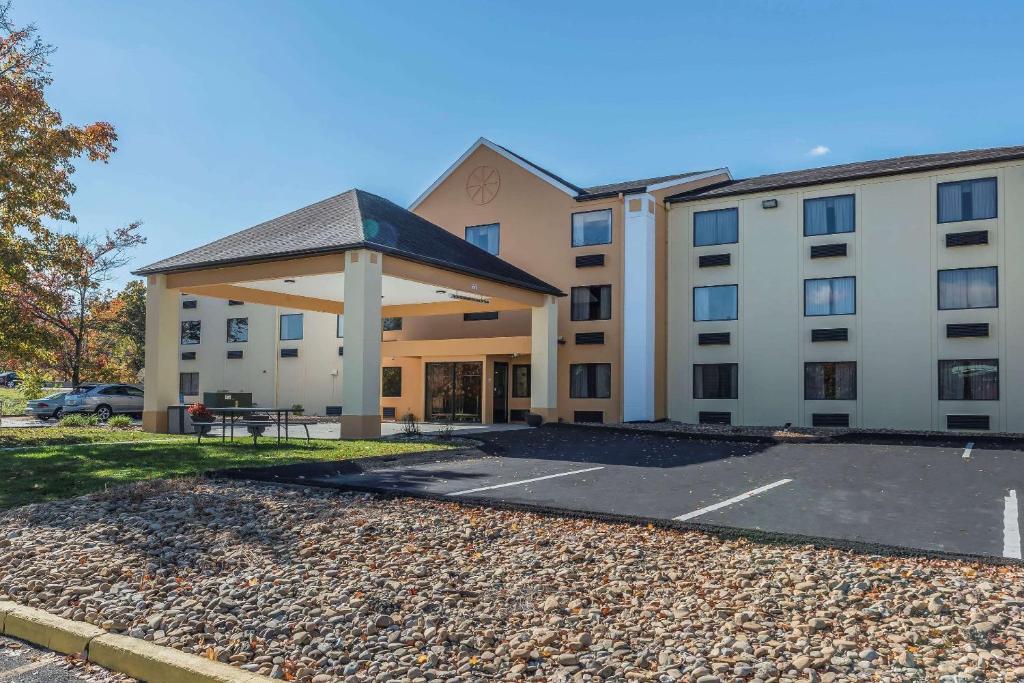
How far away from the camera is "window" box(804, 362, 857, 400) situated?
23.5 m

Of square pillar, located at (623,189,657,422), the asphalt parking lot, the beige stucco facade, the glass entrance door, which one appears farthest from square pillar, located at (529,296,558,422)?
the asphalt parking lot

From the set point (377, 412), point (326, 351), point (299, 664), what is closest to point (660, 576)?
point (299, 664)

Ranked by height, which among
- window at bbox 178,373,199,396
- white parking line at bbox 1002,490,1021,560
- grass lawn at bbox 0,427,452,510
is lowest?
white parking line at bbox 1002,490,1021,560

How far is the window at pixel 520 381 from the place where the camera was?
1108 inches

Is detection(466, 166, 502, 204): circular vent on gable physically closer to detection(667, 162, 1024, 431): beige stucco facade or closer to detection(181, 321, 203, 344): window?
detection(667, 162, 1024, 431): beige stucco facade

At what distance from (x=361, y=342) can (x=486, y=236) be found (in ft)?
41.2

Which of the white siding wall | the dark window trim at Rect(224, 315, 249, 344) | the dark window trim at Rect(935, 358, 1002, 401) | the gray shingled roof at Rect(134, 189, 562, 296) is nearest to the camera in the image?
the gray shingled roof at Rect(134, 189, 562, 296)

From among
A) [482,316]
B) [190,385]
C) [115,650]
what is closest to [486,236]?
[482,316]

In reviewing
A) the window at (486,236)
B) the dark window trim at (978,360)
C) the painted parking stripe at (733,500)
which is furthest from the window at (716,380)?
the painted parking stripe at (733,500)

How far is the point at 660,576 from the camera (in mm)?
5773

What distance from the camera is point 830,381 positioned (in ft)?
78.1

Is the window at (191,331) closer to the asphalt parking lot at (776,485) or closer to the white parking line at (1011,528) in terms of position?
the asphalt parking lot at (776,485)

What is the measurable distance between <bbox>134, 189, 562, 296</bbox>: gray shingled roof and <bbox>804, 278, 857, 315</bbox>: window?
813 centimetres

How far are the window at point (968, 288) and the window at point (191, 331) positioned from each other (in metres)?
31.4
